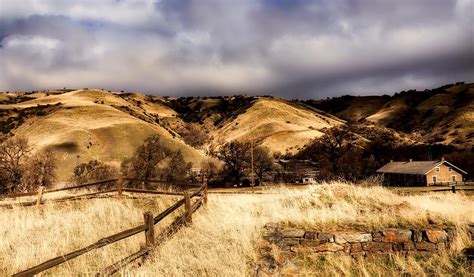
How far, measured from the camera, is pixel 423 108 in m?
194

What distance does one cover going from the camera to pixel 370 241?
30.1 feet

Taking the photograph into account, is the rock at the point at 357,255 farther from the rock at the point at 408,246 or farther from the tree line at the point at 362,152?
the tree line at the point at 362,152

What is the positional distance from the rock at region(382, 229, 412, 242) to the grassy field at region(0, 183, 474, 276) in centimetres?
55

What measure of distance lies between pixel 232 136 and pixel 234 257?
470 feet

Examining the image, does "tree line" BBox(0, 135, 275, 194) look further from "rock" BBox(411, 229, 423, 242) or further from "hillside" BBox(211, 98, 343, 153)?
"hillside" BBox(211, 98, 343, 153)

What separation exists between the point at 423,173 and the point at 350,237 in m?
62.4

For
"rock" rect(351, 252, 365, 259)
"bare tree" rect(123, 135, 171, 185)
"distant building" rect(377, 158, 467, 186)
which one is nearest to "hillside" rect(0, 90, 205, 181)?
"bare tree" rect(123, 135, 171, 185)

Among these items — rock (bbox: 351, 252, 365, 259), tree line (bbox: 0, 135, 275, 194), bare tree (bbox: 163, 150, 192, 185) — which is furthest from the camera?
bare tree (bbox: 163, 150, 192, 185)

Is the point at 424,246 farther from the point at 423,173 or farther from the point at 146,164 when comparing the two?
the point at 423,173

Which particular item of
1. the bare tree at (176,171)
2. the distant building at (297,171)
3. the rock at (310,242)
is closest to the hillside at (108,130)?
the bare tree at (176,171)

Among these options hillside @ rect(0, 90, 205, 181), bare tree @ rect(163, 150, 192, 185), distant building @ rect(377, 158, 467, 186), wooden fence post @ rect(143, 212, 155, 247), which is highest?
hillside @ rect(0, 90, 205, 181)

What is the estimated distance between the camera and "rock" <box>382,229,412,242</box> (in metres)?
9.23

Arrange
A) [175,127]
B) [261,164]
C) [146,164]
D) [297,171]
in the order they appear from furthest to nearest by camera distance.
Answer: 1. [175,127]
2. [297,171]
3. [261,164]
4. [146,164]

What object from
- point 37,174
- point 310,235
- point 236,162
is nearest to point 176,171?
point 236,162
